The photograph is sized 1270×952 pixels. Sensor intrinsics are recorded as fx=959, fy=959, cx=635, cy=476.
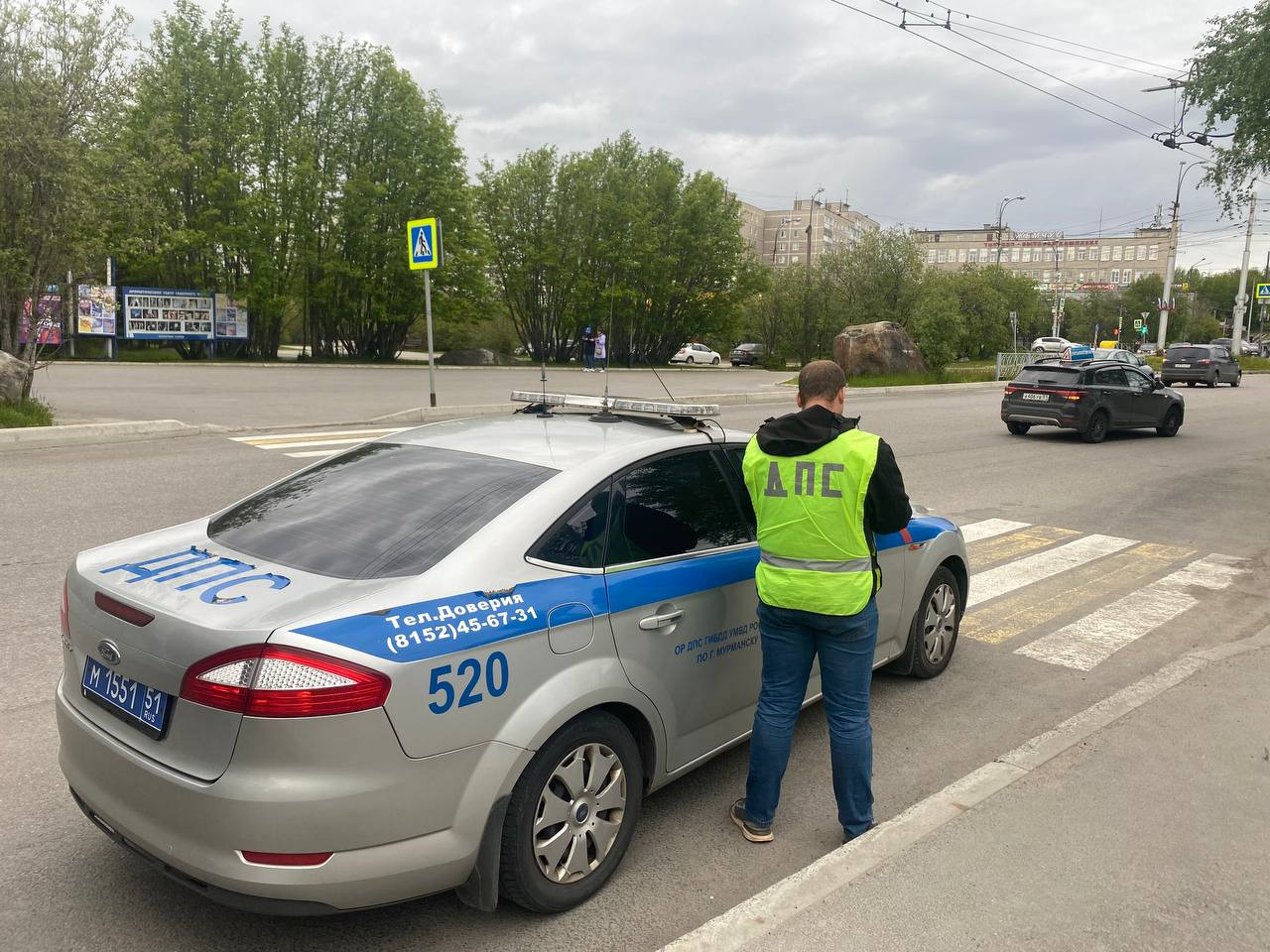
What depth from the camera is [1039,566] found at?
8.12 m

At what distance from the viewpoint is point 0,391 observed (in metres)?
13.3

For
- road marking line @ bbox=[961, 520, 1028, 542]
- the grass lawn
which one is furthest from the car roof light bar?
the grass lawn

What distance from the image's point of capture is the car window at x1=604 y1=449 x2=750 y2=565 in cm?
329

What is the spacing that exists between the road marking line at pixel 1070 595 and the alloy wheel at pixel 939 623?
0.86 m

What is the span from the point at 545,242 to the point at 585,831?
43.4 metres

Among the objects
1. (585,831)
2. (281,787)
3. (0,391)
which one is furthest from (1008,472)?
(0,391)

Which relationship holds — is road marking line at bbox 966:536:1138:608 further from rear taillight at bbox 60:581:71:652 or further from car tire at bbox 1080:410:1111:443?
car tire at bbox 1080:410:1111:443

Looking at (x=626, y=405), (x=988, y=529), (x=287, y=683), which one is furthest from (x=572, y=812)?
(x=988, y=529)

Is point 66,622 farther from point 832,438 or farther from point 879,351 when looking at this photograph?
point 879,351

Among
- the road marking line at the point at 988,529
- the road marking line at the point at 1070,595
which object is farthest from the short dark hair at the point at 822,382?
the road marking line at the point at 988,529

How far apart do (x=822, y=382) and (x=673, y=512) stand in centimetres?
71

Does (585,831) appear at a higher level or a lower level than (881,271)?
lower

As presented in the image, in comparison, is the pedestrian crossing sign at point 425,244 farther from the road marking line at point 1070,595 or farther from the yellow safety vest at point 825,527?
the yellow safety vest at point 825,527

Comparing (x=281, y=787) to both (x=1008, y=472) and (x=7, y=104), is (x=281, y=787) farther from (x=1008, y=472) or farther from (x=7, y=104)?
(x=7, y=104)
